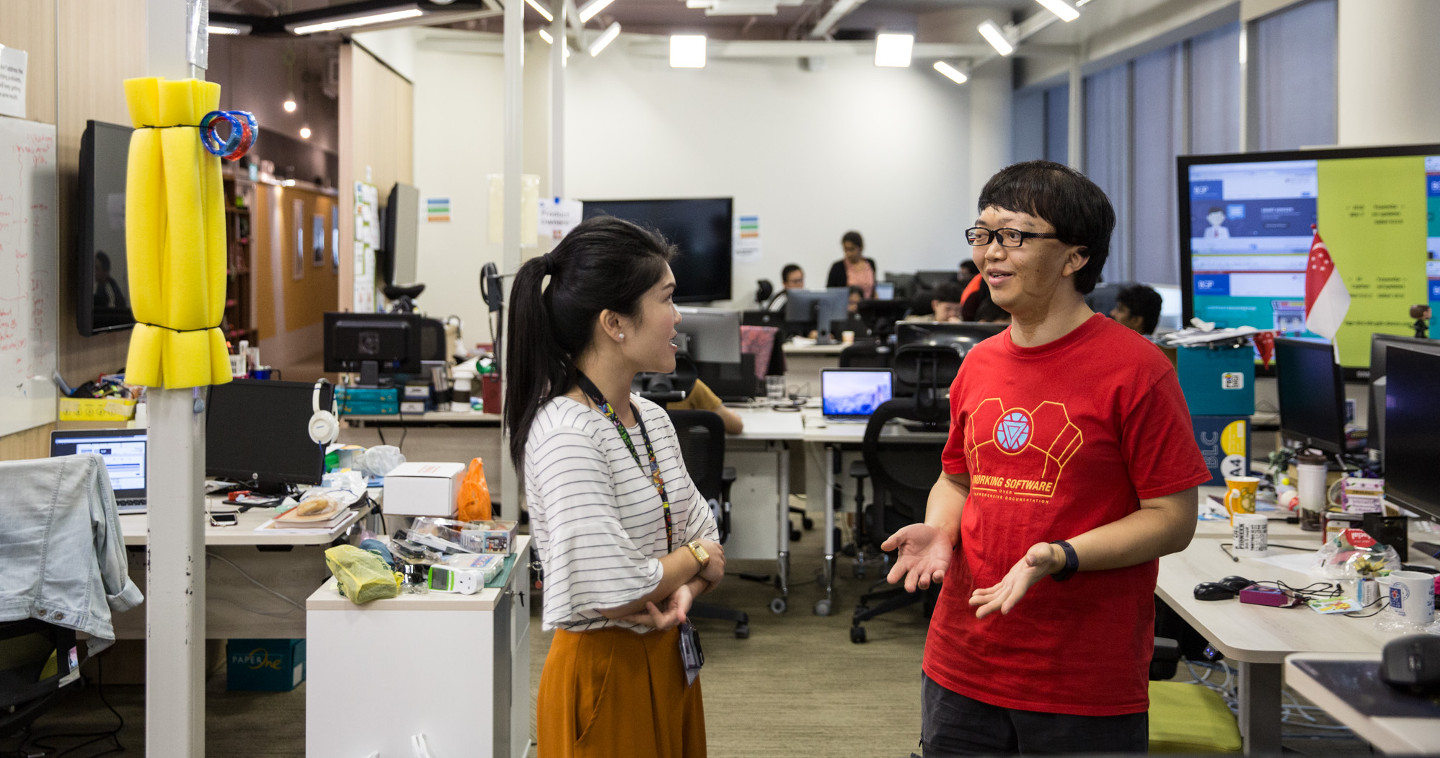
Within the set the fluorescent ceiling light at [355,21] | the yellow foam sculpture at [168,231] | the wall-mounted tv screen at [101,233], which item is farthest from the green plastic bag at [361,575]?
the fluorescent ceiling light at [355,21]

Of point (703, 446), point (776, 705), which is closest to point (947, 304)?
point (703, 446)

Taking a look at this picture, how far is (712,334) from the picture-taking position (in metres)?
5.39

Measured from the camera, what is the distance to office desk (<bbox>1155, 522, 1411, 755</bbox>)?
2152 millimetres

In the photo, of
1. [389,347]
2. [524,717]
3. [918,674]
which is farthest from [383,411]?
[918,674]

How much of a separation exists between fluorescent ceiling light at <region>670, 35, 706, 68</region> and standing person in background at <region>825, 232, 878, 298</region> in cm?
234

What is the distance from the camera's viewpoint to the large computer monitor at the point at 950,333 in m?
4.90

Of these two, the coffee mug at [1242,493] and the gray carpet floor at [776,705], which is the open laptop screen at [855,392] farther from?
the coffee mug at [1242,493]

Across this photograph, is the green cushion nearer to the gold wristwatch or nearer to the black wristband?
the black wristband

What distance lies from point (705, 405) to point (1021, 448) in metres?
3.10

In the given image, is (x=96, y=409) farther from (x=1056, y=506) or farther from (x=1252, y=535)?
(x=1252, y=535)

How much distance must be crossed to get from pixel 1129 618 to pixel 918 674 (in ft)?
8.54

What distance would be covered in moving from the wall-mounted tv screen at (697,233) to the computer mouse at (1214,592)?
26.2 ft

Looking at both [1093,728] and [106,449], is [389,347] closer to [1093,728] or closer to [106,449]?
[106,449]

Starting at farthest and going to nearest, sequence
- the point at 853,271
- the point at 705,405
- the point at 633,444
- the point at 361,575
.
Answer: the point at 853,271
the point at 705,405
the point at 361,575
the point at 633,444
